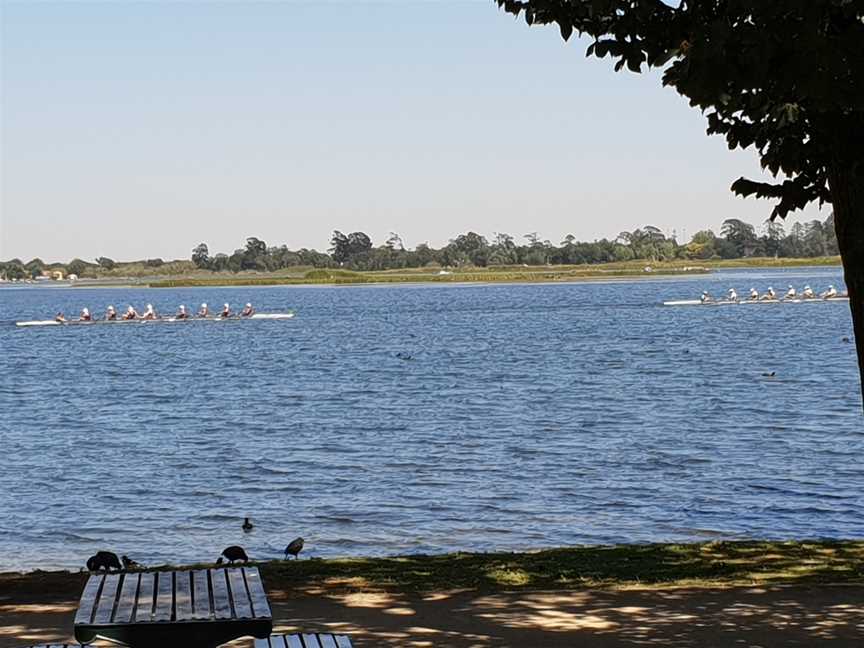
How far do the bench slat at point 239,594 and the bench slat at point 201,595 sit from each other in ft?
0.39

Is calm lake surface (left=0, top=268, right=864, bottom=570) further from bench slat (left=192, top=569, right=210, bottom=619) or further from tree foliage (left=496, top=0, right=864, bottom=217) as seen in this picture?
bench slat (left=192, top=569, right=210, bottom=619)

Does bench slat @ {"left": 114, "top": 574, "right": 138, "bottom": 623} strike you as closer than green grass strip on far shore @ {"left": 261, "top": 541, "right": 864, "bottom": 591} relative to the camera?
Yes

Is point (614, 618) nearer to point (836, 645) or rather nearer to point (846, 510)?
point (836, 645)

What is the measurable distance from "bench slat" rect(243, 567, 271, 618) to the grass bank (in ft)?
10.6

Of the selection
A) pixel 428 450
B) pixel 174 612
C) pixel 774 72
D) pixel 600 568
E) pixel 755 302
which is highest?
pixel 774 72

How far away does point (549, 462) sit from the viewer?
27.7 metres

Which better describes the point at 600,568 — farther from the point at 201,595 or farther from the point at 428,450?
the point at 428,450

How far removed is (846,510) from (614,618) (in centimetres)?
1263

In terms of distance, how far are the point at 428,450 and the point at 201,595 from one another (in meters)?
23.9

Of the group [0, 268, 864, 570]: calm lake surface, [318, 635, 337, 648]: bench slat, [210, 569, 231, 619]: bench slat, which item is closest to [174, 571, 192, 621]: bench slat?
[210, 569, 231, 619]: bench slat

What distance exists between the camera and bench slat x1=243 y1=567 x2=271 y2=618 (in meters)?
6.44

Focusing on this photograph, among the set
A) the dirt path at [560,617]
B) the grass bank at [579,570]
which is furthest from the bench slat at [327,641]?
the grass bank at [579,570]

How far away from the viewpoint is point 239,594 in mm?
6711

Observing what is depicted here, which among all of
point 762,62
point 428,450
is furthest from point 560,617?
point 428,450
